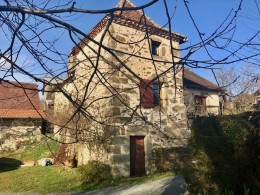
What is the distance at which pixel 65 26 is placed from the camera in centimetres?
217

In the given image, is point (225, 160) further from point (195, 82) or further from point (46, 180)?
point (195, 82)

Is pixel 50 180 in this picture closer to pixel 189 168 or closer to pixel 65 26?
pixel 189 168

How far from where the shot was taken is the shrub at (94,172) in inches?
419

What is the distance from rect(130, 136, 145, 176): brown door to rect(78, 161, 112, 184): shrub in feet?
4.33

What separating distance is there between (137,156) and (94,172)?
2.40 metres

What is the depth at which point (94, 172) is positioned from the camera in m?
10.8

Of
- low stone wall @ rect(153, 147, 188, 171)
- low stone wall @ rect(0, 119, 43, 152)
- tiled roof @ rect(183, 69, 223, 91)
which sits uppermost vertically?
tiled roof @ rect(183, 69, 223, 91)

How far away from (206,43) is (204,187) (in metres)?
4.84

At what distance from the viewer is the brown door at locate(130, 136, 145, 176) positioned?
12.3 m

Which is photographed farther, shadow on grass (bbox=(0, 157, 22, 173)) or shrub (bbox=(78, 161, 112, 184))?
shadow on grass (bbox=(0, 157, 22, 173))

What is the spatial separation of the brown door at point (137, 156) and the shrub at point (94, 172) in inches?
52.0

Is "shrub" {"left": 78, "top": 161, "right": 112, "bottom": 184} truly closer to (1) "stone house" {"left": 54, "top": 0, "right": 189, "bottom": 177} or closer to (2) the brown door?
(1) "stone house" {"left": 54, "top": 0, "right": 189, "bottom": 177}

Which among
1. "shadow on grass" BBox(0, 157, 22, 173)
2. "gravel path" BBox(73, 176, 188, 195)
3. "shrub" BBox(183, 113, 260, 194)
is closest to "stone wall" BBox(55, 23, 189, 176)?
"gravel path" BBox(73, 176, 188, 195)

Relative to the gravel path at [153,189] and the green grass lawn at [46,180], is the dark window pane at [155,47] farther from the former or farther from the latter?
the gravel path at [153,189]
